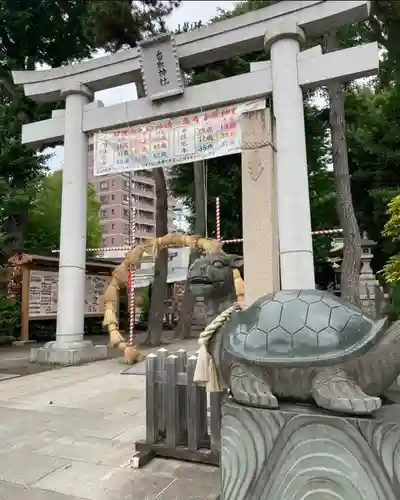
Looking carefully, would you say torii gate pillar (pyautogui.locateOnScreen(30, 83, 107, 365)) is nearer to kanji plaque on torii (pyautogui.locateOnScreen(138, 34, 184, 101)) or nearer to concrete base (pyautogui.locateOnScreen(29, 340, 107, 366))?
concrete base (pyautogui.locateOnScreen(29, 340, 107, 366))

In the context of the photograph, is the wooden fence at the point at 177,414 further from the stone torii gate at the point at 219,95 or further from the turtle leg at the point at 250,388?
the stone torii gate at the point at 219,95

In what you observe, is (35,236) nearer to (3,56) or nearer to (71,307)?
(3,56)

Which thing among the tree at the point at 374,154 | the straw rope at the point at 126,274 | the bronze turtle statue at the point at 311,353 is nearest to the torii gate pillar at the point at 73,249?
the straw rope at the point at 126,274

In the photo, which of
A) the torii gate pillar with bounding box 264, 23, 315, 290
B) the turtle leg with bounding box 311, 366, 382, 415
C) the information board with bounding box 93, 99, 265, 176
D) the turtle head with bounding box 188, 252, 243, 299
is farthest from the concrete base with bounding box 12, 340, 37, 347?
Result: the turtle leg with bounding box 311, 366, 382, 415

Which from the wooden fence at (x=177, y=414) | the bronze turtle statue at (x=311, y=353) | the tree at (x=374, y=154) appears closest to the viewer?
the bronze turtle statue at (x=311, y=353)

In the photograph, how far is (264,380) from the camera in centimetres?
212

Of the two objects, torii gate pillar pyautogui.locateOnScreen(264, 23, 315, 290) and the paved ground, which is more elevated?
torii gate pillar pyautogui.locateOnScreen(264, 23, 315, 290)

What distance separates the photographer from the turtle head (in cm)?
359

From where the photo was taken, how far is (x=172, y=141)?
721 centimetres

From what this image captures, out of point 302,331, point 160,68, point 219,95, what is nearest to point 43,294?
point 160,68

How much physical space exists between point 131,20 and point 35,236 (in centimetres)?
961

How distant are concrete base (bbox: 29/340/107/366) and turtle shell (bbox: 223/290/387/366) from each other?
231 inches

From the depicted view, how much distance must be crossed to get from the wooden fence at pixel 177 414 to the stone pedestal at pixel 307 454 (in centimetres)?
73

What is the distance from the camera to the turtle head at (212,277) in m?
3.59
